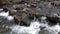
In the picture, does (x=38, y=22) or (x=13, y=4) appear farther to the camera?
(x=13, y=4)

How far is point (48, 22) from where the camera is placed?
6035 mm

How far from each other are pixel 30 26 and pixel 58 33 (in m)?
1.04

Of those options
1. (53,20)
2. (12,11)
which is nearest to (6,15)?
(12,11)

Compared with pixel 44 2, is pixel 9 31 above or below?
below

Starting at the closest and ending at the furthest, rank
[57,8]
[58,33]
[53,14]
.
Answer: [58,33] < [53,14] < [57,8]

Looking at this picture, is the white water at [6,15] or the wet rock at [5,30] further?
the white water at [6,15]

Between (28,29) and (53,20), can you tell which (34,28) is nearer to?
(28,29)

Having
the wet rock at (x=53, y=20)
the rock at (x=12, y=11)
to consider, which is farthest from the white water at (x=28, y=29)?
the rock at (x=12, y=11)

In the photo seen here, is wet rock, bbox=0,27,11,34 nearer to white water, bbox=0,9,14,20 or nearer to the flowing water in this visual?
the flowing water

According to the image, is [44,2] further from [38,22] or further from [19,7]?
[38,22]

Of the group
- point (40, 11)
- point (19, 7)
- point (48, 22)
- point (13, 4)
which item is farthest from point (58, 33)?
point (13, 4)

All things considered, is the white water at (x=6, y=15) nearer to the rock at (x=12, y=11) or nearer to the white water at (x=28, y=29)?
the rock at (x=12, y=11)

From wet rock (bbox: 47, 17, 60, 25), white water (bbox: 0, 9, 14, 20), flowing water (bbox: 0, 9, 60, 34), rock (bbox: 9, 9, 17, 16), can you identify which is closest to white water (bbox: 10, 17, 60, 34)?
flowing water (bbox: 0, 9, 60, 34)

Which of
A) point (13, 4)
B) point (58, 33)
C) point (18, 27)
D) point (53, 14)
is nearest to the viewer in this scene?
point (58, 33)
